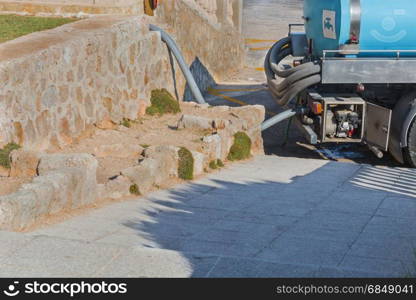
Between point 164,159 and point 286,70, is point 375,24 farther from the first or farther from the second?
point 164,159

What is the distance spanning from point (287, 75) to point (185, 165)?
403cm

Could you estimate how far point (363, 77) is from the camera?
1299 cm

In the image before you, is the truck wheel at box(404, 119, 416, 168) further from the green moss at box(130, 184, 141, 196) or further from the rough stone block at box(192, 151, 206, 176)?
the green moss at box(130, 184, 141, 196)

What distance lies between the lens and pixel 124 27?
1330 centimetres

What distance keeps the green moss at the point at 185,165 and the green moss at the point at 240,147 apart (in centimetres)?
217

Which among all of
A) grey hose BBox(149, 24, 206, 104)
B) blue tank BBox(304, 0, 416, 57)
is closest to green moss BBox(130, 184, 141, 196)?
blue tank BBox(304, 0, 416, 57)

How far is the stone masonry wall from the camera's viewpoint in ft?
32.2

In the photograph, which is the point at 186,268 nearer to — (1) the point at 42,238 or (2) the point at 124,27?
(1) the point at 42,238

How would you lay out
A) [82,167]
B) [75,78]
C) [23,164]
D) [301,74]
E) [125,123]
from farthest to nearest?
[301,74] < [125,123] < [75,78] < [23,164] < [82,167]

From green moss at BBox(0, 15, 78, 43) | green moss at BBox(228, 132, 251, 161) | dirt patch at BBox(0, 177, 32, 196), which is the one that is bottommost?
green moss at BBox(228, 132, 251, 161)

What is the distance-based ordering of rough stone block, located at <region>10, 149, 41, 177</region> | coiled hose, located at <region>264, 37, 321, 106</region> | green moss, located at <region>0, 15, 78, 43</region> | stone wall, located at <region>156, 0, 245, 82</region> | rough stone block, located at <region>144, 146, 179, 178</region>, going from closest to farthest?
rough stone block, located at <region>10, 149, 41, 177</region> → rough stone block, located at <region>144, 146, 179, 178</region> → green moss, located at <region>0, 15, 78, 43</region> → coiled hose, located at <region>264, 37, 321, 106</region> → stone wall, located at <region>156, 0, 245, 82</region>

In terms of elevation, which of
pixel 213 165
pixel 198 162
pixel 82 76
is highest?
pixel 82 76

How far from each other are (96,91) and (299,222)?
5.38 metres

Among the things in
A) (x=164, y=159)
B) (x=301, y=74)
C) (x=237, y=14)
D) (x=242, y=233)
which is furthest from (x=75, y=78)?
(x=237, y=14)
